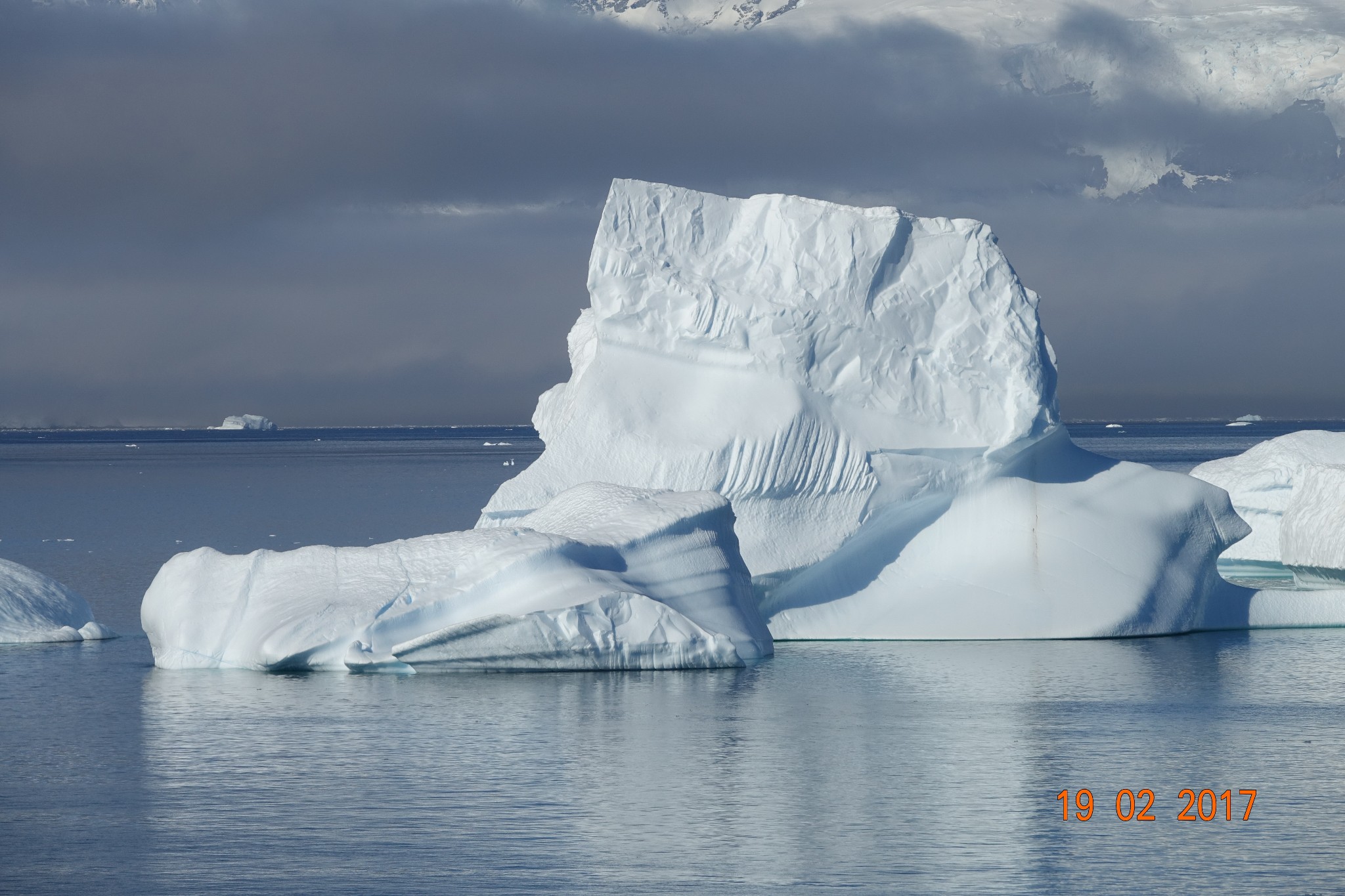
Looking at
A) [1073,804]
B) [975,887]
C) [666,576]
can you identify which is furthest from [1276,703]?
[975,887]

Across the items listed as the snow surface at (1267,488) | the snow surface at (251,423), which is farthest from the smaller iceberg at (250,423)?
the snow surface at (1267,488)

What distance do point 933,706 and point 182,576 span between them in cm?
712

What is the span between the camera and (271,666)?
48.3 feet

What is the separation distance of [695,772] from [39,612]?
9.75 meters

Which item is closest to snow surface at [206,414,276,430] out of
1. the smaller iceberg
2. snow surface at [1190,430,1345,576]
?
the smaller iceberg

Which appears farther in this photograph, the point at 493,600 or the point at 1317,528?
the point at 1317,528

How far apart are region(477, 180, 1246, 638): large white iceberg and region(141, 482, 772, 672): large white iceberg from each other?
178 centimetres

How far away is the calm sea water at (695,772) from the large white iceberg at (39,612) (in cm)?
31

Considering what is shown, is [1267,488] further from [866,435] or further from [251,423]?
[251,423]

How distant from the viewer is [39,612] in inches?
688

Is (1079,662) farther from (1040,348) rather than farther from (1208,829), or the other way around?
(1208,829)
